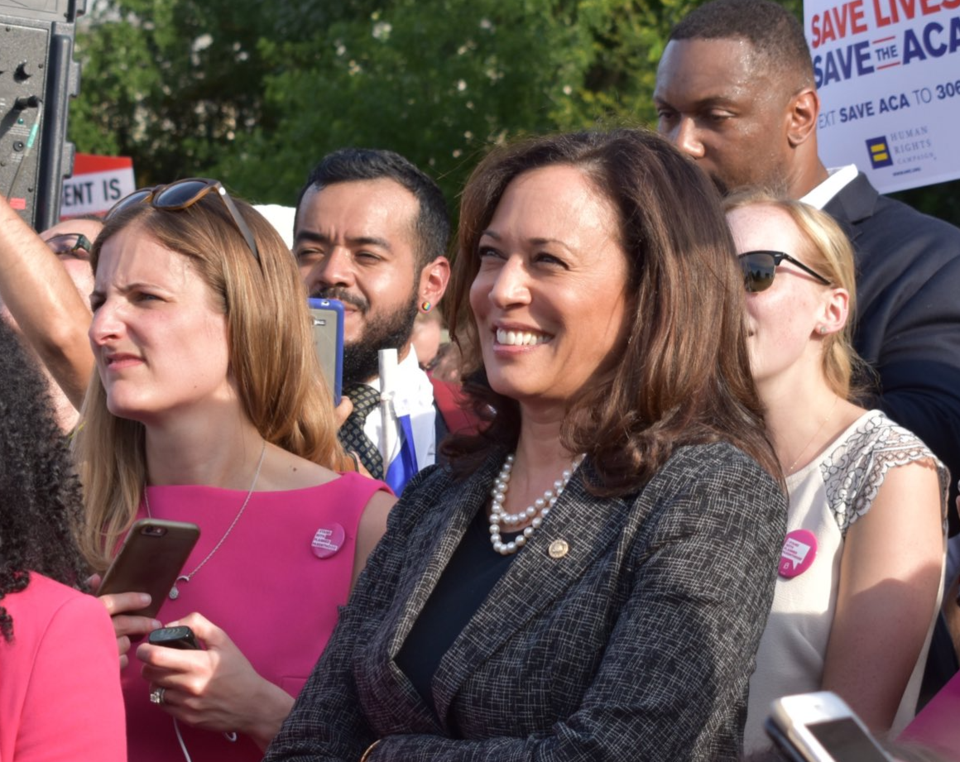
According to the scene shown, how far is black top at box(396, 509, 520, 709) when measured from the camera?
229cm

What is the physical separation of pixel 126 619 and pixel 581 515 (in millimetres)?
978

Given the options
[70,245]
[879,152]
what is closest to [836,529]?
[879,152]

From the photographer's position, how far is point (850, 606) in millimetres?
2762

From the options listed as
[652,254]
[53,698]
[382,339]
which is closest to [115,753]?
[53,698]

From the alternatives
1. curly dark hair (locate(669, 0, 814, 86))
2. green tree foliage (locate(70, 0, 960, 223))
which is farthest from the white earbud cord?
green tree foliage (locate(70, 0, 960, 223))

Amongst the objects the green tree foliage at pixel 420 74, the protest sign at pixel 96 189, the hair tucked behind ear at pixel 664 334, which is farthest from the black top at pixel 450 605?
the protest sign at pixel 96 189

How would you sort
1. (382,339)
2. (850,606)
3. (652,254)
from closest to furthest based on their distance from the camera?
(652,254), (850,606), (382,339)

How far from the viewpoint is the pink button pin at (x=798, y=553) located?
2.83 meters

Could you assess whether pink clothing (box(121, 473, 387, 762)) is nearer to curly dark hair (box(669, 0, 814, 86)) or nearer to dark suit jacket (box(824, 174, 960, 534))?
dark suit jacket (box(824, 174, 960, 534))

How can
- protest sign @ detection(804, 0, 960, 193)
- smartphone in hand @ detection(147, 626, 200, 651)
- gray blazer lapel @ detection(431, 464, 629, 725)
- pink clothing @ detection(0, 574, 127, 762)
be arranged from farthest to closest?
protest sign @ detection(804, 0, 960, 193), smartphone in hand @ detection(147, 626, 200, 651), gray blazer lapel @ detection(431, 464, 629, 725), pink clothing @ detection(0, 574, 127, 762)

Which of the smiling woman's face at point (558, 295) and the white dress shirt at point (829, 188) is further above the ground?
the smiling woman's face at point (558, 295)

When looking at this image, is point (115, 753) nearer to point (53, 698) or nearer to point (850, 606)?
point (53, 698)

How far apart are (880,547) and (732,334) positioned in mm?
660

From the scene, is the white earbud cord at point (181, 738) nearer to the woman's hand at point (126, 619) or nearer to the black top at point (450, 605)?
the woman's hand at point (126, 619)
